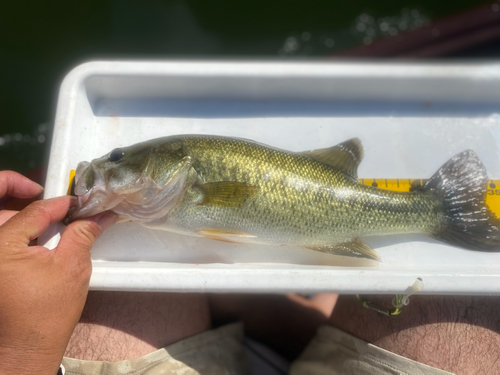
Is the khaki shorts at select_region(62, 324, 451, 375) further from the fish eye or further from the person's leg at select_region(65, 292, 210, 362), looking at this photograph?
the fish eye

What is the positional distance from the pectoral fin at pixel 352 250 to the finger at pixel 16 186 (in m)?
1.76

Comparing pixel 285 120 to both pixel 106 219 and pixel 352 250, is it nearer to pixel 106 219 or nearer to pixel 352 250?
pixel 352 250

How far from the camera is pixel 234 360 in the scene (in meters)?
2.15

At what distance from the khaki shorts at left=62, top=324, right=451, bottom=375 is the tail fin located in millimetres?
809

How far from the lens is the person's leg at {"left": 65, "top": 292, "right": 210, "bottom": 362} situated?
1.85 metres

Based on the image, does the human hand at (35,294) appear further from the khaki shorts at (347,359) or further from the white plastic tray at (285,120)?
the khaki shorts at (347,359)

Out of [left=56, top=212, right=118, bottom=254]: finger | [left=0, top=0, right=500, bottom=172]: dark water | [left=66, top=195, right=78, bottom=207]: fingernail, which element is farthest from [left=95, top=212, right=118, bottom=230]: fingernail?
[left=0, top=0, right=500, bottom=172]: dark water

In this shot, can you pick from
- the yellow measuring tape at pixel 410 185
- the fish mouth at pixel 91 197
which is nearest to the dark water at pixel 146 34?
the fish mouth at pixel 91 197

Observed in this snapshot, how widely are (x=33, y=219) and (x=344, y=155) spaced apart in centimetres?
178

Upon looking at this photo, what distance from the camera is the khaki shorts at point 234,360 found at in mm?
1789

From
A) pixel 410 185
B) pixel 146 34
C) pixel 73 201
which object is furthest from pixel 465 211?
pixel 146 34

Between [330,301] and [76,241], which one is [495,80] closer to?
[330,301]

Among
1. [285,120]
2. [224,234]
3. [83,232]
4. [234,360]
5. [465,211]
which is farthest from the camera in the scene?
[285,120]

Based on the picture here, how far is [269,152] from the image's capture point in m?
1.90
